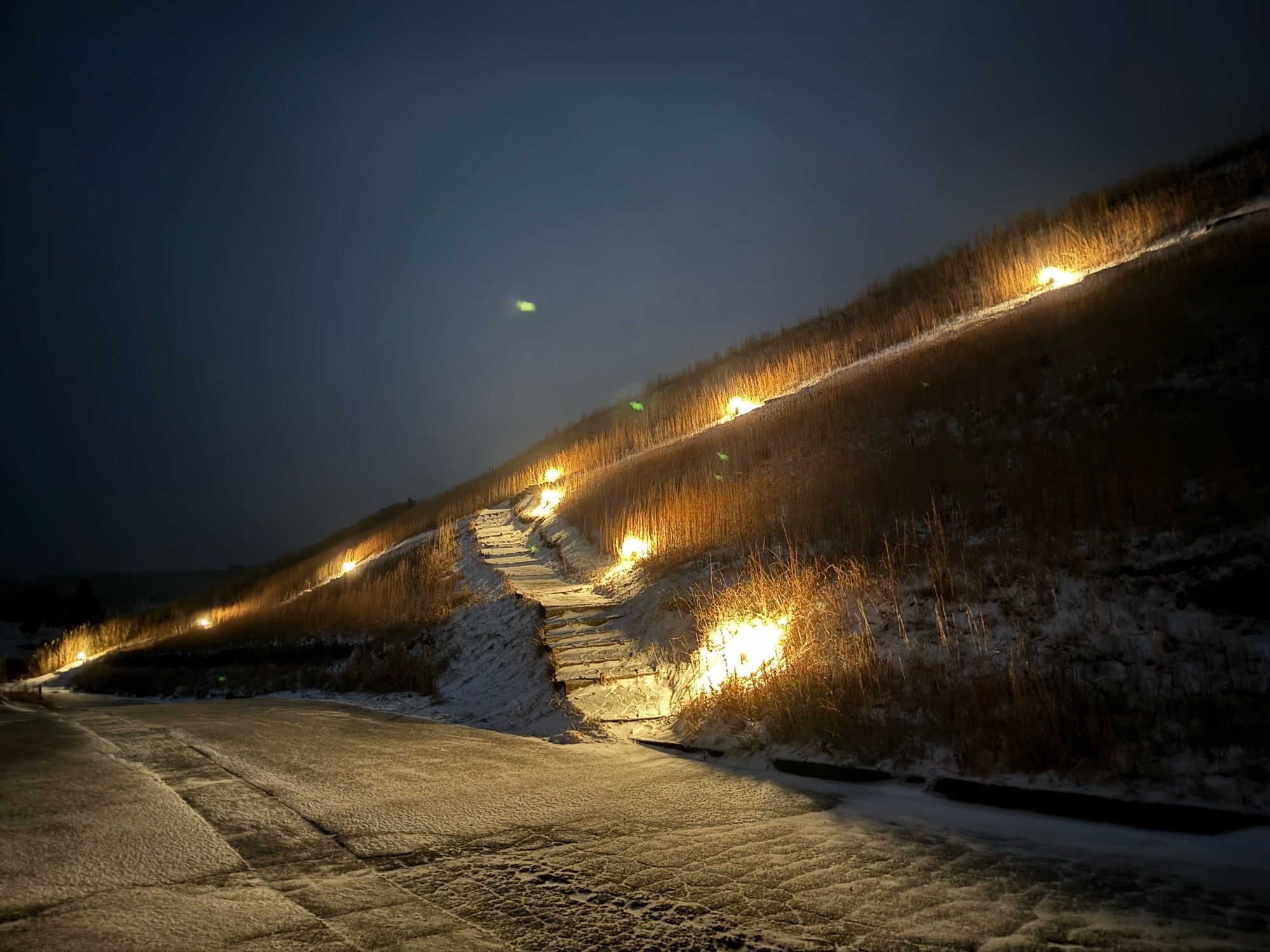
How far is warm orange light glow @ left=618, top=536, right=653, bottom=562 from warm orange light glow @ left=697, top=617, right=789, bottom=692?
3.64 m

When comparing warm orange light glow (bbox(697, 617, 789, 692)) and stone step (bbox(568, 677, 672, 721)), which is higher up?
warm orange light glow (bbox(697, 617, 789, 692))

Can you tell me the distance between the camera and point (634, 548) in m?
10.9

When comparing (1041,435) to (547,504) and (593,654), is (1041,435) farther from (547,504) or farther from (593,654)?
(547,504)

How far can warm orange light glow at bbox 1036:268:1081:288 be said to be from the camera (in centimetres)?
1214

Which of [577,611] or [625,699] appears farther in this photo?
[577,611]

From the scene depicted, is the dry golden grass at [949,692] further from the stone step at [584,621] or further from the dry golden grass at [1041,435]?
the stone step at [584,621]

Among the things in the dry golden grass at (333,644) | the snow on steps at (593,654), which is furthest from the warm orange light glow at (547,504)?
the snow on steps at (593,654)

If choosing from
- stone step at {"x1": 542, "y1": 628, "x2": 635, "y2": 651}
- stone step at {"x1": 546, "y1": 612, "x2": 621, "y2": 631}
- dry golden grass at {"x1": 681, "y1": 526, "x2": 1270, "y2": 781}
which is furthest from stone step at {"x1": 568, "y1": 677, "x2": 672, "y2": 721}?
stone step at {"x1": 546, "y1": 612, "x2": 621, "y2": 631}

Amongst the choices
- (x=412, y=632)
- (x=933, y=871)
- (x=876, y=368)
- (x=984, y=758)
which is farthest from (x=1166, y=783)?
(x=412, y=632)

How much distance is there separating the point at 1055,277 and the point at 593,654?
446 inches

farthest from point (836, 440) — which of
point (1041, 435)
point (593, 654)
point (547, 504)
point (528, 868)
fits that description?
point (547, 504)

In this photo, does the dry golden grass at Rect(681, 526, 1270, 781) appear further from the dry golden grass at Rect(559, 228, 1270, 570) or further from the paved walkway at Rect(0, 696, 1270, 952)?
the dry golden grass at Rect(559, 228, 1270, 570)

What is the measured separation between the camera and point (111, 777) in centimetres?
351

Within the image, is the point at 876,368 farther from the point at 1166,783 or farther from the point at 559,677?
the point at 1166,783
